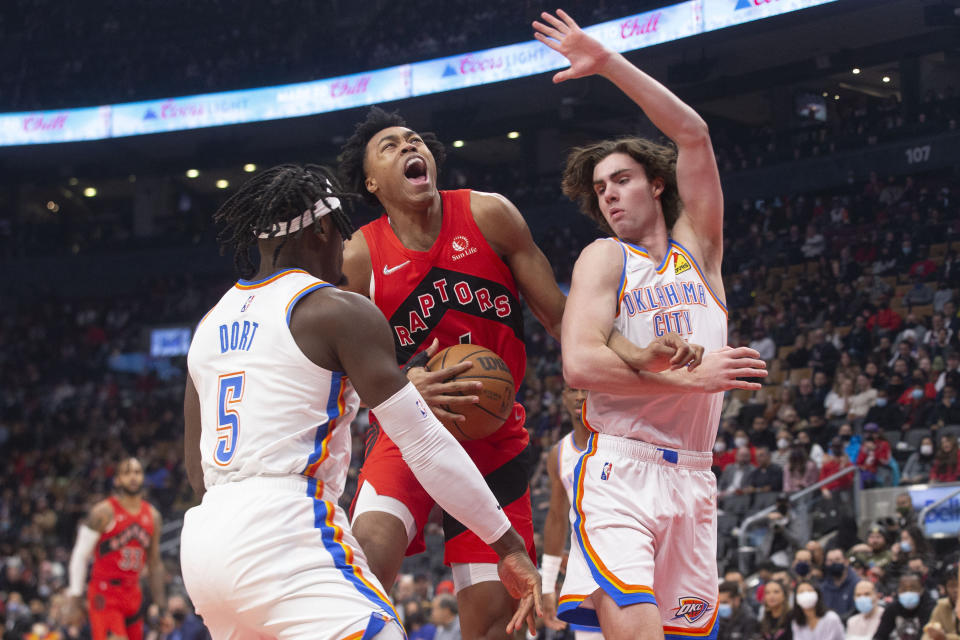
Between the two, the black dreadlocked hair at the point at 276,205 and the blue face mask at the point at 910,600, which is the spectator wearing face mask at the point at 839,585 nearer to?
the blue face mask at the point at 910,600

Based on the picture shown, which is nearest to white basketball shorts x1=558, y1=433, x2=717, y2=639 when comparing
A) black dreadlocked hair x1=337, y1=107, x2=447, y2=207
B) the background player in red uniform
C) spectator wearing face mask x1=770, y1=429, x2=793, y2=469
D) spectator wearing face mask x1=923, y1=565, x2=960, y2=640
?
the background player in red uniform

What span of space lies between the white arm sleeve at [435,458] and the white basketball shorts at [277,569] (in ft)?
0.89

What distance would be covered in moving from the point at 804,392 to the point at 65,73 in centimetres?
2092

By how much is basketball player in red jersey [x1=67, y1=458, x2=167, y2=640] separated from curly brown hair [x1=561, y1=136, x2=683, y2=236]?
557 cm

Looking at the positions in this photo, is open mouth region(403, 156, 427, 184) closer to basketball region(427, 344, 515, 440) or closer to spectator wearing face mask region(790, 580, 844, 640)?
basketball region(427, 344, 515, 440)

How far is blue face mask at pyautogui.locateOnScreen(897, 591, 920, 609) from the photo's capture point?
8547 mm

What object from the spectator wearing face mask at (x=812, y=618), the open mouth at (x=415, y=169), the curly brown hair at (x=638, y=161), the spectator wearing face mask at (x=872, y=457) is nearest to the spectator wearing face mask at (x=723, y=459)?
the spectator wearing face mask at (x=872, y=457)

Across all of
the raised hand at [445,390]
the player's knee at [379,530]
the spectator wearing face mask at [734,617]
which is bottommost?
the spectator wearing face mask at [734,617]

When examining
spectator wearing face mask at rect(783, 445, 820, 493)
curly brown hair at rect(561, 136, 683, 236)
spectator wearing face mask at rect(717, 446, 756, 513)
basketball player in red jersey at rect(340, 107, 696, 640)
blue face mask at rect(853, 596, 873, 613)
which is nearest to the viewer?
curly brown hair at rect(561, 136, 683, 236)

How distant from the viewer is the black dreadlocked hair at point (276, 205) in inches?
124

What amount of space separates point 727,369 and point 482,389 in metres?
0.91

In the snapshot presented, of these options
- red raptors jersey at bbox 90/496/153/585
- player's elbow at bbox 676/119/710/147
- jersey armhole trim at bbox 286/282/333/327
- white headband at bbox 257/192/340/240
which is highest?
player's elbow at bbox 676/119/710/147

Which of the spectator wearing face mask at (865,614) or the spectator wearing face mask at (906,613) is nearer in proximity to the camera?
the spectator wearing face mask at (906,613)

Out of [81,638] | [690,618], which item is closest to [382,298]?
[690,618]
